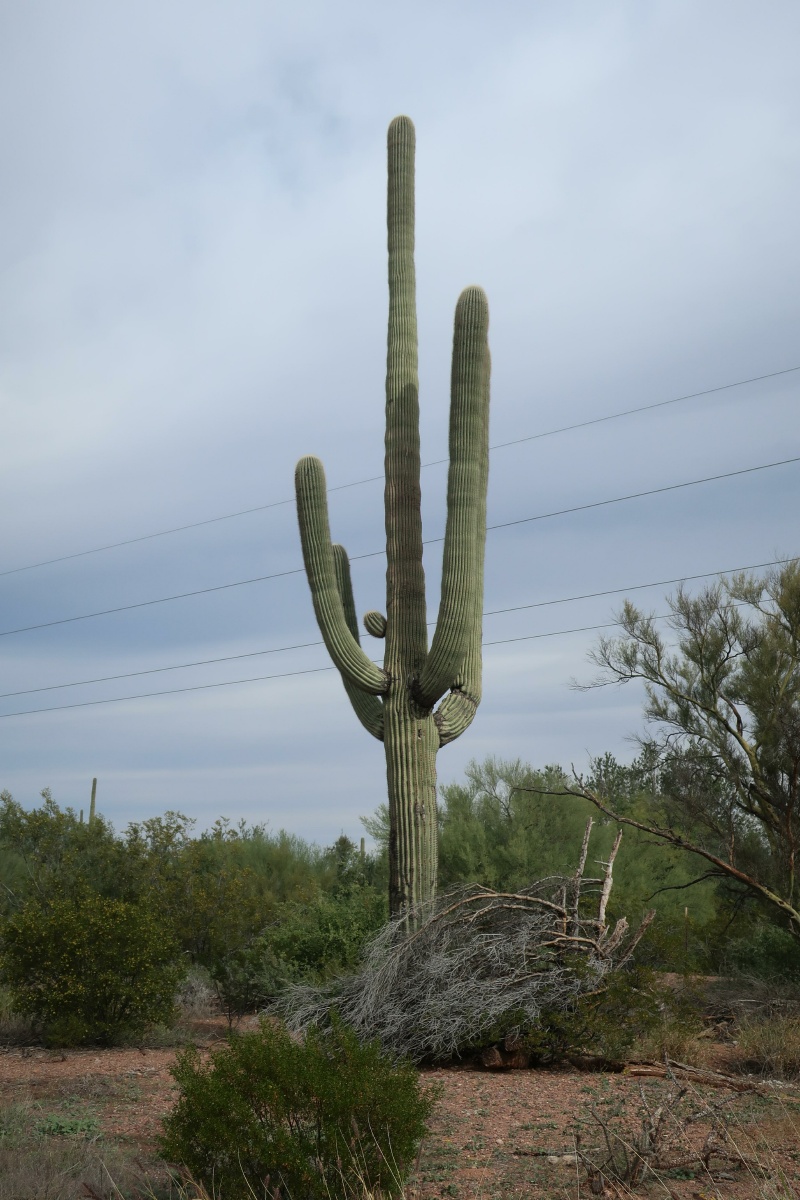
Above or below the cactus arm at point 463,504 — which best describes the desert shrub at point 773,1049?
below

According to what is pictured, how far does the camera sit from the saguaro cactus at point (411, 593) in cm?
1183

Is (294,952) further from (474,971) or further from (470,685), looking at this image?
(474,971)

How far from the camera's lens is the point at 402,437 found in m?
13.2

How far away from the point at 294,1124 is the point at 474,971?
4.48 meters

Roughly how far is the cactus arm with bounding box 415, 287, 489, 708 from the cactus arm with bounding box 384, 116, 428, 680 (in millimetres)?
502

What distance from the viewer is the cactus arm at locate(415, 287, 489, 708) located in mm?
11898

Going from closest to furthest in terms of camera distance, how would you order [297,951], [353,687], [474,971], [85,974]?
1. [474,971]
2. [85,974]
3. [353,687]
4. [297,951]

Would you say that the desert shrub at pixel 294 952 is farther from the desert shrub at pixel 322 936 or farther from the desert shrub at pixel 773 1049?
the desert shrub at pixel 773 1049

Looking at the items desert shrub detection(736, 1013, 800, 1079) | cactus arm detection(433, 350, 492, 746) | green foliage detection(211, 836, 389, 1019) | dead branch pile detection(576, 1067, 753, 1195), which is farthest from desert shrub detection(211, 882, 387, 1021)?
dead branch pile detection(576, 1067, 753, 1195)

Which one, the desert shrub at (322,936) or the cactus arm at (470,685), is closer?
Answer: the cactus arm at (470,685)

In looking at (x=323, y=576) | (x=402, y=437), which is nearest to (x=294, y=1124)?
(x=323, y=576)

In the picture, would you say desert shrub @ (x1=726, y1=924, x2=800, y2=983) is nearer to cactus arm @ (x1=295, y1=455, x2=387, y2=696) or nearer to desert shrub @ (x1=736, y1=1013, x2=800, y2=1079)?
desert shrub @ (x1=736, y1=1013, x2=800, y2=1079)

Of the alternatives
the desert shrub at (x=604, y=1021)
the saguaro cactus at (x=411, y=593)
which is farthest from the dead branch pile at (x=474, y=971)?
the saguaro cactus at (x=411, y=593)

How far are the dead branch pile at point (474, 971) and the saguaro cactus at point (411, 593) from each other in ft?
2.72
